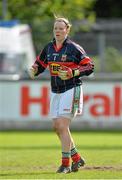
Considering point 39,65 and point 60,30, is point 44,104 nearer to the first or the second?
point 39,65

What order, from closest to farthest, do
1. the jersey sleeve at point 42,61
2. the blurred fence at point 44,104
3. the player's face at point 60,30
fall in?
1. the player's face at point 60,30
2. the jersey sleeve at point 42,61
3. the blurred fence at point 44,104

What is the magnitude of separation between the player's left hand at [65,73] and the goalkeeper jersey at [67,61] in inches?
4.2

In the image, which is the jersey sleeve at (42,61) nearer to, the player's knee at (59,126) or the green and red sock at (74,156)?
the player's knee at (59,126)

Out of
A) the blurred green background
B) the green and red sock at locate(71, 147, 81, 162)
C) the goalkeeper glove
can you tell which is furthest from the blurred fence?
the goalkeeper glove

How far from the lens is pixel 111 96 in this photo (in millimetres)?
25891

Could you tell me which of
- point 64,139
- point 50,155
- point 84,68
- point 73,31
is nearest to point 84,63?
point 84,68

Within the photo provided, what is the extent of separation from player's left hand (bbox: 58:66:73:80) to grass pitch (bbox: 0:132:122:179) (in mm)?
1432

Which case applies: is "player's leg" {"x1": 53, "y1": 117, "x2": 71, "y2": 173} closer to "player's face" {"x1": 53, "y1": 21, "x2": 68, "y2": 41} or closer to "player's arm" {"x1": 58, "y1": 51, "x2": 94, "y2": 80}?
"player's arm" {"x1": 58, "y1": 51, "x2": 94, "y2": 80}

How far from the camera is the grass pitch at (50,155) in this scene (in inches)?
568

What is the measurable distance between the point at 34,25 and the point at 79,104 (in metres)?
18.1

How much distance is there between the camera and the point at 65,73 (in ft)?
47.5

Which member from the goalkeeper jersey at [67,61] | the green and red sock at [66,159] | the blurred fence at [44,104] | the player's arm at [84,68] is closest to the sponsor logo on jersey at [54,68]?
the goalkeeper jersey at [67,61]

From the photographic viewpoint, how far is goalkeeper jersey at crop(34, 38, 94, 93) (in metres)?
14.6

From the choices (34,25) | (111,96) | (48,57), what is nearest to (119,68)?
(34,25)
